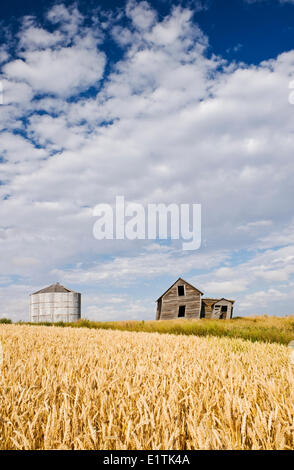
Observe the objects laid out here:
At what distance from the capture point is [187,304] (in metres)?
31.5

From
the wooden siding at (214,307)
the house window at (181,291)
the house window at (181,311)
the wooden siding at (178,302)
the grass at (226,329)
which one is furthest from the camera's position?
the wooden siding at (214,307)

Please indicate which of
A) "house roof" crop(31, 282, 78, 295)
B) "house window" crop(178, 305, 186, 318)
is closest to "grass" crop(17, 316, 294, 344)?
"house roof" crop(31, 282, 78, 295)

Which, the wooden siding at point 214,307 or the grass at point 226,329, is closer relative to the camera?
the grass at point 226,329

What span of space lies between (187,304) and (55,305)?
12.5m

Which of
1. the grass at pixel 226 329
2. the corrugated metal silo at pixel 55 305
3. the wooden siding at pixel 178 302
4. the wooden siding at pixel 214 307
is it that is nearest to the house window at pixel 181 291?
the wooden siding at pixel 178 302

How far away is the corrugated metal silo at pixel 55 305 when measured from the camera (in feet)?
101

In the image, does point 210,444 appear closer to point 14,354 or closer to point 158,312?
point 14,354

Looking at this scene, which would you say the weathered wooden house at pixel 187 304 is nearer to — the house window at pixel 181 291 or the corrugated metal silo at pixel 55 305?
the house window at pixel 181 291

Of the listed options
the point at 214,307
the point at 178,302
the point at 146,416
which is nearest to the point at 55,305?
the point at 178,302

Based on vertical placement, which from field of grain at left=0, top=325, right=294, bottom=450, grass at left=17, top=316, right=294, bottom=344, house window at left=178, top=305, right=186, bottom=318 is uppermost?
field of grain at left=0, top=325, right=294, bottom=450

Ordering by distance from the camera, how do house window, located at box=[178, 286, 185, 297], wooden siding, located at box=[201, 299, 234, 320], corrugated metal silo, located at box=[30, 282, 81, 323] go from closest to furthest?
corrugated metal silo, located at box=[30, 282, 81, 323]
house window, located at box=[178, 286, 185, 297]
wooden siding, located at box=[201, 299, 234, 320]

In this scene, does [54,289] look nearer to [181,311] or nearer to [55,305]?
[55,305]

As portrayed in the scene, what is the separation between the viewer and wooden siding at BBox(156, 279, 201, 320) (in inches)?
1235

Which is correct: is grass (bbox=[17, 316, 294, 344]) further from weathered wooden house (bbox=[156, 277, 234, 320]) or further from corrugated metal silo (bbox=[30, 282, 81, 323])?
weathered wooden house (bbox=[156, 277, 234, 320])
